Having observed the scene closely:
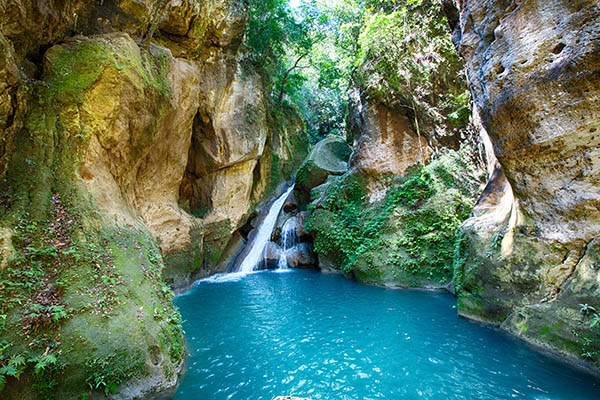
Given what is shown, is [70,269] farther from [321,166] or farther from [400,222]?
[321,166]

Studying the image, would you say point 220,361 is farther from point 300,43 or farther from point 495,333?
point 300,43

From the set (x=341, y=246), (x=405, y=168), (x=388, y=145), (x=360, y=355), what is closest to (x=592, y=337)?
(x=360, y=355)

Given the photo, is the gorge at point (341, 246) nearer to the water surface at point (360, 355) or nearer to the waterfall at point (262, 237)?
the water surface at point (360, 355)

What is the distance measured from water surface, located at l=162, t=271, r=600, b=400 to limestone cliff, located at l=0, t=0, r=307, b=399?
4.16ft

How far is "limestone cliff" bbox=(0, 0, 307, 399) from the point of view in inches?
157

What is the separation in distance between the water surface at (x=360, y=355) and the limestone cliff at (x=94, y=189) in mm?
1267

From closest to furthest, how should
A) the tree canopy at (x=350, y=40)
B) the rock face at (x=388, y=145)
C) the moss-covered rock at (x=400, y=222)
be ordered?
the moss-covered rock at (x=400, y=222) → the tree canopy at (x=350, y=40) → the rock face at (x=388, y=145)

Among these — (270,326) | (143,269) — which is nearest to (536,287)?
(270,326)

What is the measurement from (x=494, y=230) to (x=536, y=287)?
1.65 m

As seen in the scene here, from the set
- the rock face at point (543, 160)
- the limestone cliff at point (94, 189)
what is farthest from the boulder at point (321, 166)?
the rock face at point (543, 160)

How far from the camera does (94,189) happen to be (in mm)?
6324

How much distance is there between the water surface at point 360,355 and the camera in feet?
15.0

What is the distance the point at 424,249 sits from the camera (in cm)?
1058

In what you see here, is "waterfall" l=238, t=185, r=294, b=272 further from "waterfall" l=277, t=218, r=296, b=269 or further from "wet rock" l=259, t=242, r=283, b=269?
"waterfall" l=277, t=218, r=296, b=269
